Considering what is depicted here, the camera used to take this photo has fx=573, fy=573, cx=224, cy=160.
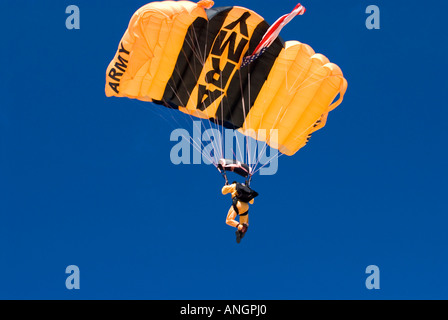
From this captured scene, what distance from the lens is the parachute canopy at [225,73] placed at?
1293 centimetres

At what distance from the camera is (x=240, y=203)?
12.6 meters

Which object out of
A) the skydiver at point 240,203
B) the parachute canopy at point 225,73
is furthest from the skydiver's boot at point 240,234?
the parachute canopy at point 225,73

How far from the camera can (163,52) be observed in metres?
13.5

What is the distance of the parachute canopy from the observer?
42.4ft

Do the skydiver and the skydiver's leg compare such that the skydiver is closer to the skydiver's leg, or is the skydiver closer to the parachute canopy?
the skydiver's leg

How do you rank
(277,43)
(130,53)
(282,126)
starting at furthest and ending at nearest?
1. (282,126)
2. (277,43)
3. (130,53)

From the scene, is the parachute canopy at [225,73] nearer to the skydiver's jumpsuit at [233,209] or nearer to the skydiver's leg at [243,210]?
the skydiver's jumpsuit at [233,209]

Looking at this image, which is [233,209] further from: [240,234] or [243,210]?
[240,234]

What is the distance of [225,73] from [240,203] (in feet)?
11.5

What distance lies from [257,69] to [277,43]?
34.8 inches

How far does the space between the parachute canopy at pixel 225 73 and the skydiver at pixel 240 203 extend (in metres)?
2.47

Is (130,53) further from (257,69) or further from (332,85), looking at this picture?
(332,85)

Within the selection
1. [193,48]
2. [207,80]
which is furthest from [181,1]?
[207,80]

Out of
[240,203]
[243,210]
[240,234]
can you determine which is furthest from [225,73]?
[240,234]
